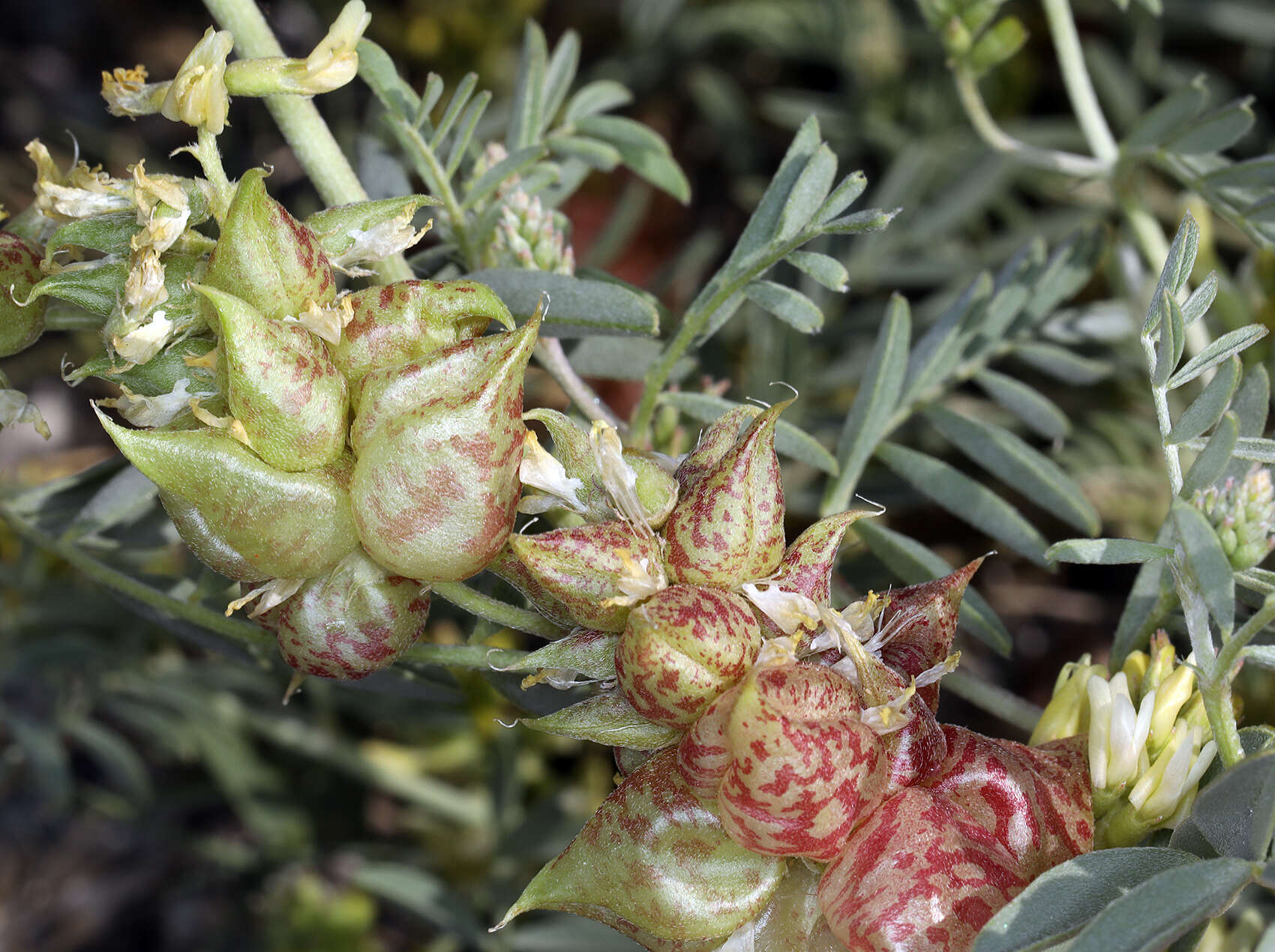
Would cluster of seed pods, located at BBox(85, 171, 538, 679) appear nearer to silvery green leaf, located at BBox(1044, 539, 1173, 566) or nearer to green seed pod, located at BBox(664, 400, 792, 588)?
green seed pod, located at BBox(664, 400, 792, 588)

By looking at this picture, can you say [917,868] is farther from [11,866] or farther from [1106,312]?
[11,866]

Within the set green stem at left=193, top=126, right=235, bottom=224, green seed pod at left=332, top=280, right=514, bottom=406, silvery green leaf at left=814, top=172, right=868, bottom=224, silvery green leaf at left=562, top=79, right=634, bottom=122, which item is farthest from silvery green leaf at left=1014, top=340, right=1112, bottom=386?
green stem at left=193, top=126, right=235, bottom=224

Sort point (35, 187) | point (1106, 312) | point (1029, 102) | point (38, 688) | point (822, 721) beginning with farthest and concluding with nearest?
point (1029, 102)
point (38, 688)
point (1106, 312)
point (35, 187)
point (822, 721)

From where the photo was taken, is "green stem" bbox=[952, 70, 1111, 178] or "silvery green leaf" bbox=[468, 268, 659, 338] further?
"green stem" bbox=[952, 70, 1111, 178]

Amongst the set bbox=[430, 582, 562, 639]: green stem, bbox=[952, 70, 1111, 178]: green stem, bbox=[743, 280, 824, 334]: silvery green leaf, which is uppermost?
bbox=[952, 70, 1111, 178]: green stem

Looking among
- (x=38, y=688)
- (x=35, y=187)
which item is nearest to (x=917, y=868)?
(x=35, y=187)

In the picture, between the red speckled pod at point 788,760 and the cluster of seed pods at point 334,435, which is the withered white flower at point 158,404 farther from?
the red speckled pod at point 788,760
